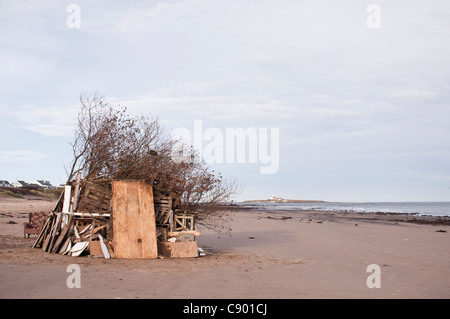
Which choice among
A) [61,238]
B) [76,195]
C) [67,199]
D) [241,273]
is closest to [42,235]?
[61,238]

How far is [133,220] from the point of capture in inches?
535

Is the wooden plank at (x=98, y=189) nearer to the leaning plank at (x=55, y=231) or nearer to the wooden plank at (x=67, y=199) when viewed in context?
the wooden plank at (x=67, y=199)

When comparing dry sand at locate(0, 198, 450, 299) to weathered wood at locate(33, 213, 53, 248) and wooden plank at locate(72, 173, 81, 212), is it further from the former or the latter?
wooden plank at locate(72, 173, 81, 212)

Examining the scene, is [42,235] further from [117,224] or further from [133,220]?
[133,220]

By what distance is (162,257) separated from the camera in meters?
13.8

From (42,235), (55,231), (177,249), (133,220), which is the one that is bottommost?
(177,249)

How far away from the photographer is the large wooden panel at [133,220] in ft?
44.1

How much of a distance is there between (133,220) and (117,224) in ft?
1.55

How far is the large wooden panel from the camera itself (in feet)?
44.1

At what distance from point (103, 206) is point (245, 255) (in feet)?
16.3

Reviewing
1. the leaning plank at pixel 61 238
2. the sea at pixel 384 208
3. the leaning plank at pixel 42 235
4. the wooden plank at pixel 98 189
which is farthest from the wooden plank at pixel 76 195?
the sea at pixel 384 208
